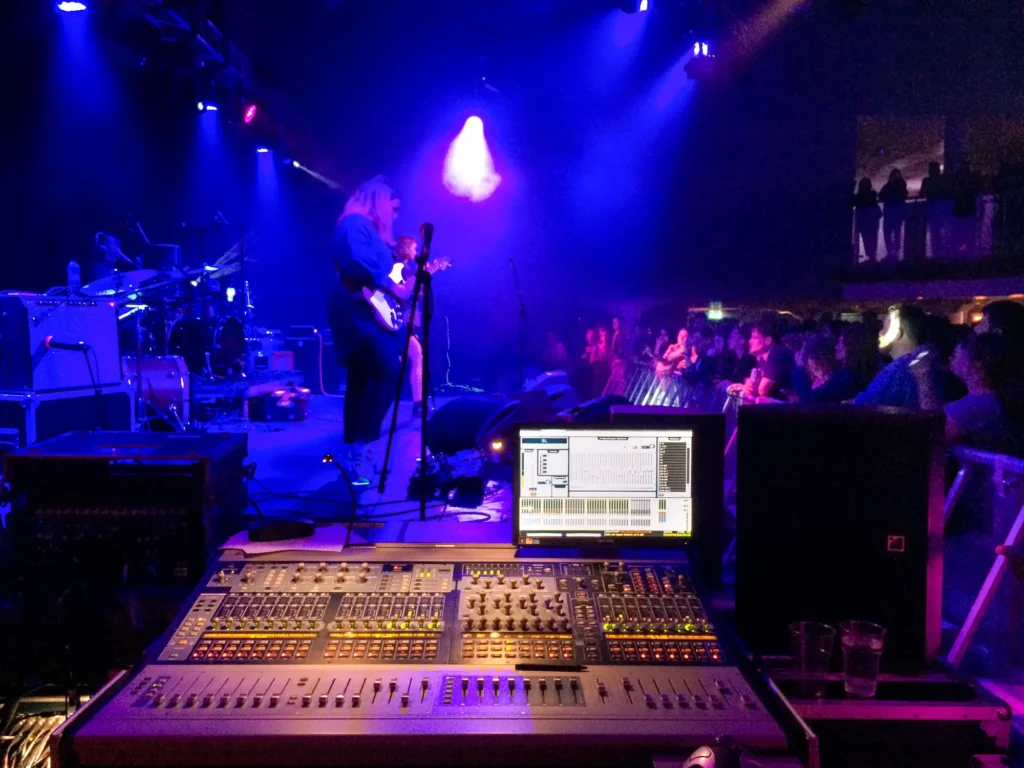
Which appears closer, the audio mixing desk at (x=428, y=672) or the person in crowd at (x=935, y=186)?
the audio mixing desk at (x=428, y=672)

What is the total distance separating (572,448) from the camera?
173 cm

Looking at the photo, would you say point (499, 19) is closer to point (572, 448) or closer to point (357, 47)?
point (357, 47)

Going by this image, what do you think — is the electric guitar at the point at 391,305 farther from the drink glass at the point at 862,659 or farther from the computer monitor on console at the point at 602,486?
the drink glass at the point at 862,659

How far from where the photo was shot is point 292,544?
5.51 ft

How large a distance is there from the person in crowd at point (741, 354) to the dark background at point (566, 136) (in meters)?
3.27

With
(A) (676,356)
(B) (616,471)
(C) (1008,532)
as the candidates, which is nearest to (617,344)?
(A) (676,356)

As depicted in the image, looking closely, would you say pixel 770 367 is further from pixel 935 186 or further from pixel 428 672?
pixel 935 186

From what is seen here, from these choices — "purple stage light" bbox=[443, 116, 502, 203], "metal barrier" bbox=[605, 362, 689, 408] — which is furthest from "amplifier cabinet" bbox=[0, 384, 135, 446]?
"purple stage light" bbox=[443, 116, 502, 203]

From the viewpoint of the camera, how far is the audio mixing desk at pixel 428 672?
43.9 inches

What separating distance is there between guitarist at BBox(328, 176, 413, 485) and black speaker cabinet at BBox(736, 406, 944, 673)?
3.14 m

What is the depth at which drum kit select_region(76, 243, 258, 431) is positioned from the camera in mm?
6277

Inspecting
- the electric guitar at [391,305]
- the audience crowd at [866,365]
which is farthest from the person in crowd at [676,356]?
the electric guitar at [391,305]

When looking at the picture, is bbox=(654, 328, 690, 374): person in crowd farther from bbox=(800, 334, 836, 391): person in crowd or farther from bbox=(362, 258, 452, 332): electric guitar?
bbox=(362, 258, 452, 332): electric guitar

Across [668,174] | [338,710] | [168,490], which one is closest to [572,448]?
[338,710]
